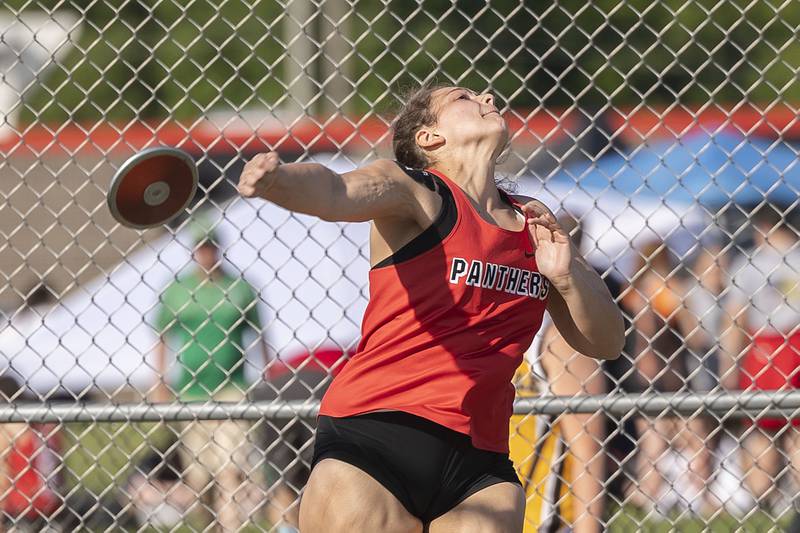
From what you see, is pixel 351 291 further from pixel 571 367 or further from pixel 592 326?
pixel 592 326

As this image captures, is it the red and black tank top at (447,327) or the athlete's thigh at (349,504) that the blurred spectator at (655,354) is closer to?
the red and black tank top at (447,327)

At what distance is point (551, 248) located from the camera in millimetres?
3205

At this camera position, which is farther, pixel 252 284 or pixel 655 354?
pixel 252 284

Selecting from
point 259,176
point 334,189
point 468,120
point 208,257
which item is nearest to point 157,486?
point 208,257

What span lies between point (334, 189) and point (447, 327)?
2.18 ft

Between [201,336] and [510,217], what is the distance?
4879 mm

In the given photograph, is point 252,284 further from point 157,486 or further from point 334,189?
point 334,189

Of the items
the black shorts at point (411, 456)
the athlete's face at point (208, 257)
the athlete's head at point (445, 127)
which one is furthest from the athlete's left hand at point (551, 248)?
the athlete's face at point (208, 257)

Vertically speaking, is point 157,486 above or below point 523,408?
below

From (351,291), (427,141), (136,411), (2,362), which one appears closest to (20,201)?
(2,362)

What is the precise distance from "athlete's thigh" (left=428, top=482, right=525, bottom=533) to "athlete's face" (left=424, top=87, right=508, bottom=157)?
1038 millimetres

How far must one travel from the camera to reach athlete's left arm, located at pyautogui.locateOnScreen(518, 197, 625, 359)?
10.5 ft

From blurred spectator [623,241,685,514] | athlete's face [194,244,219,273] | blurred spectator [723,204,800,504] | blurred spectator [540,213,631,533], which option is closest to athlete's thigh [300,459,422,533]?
blurred spectator [540,213,631,533]

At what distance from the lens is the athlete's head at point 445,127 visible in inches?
129
